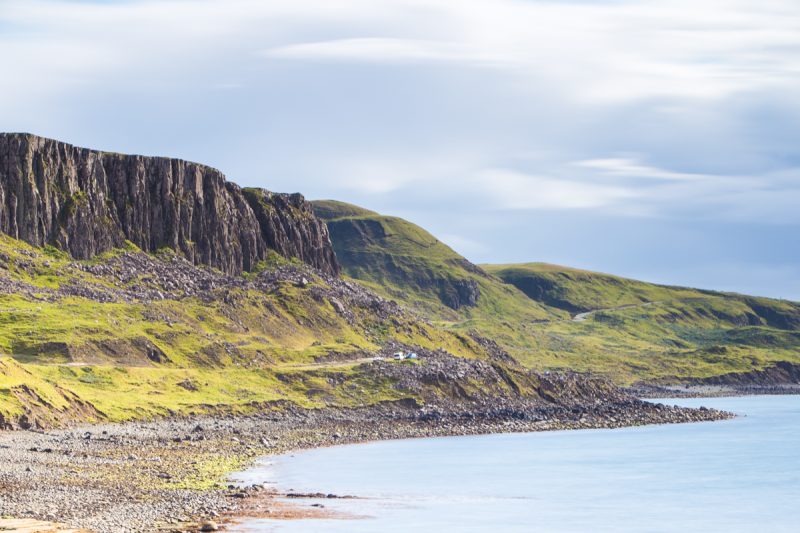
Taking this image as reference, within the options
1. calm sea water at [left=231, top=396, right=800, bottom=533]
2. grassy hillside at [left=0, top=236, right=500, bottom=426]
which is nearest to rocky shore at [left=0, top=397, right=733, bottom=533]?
calm sea water at [left=231, top=396, right=800, bottom=533]

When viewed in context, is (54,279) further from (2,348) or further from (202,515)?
(202,515)

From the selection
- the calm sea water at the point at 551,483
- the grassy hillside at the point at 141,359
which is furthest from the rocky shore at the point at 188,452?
the grassy hillside at the point at 141,359

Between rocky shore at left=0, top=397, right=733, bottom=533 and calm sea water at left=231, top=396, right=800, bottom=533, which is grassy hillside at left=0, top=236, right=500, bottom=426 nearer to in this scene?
rocky shore at left=0, top=397, right=733, bottom=533

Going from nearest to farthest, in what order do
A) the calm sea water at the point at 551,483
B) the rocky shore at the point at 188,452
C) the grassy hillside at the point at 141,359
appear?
the rocky shore at the point at 188,452 → the calm sea water at the point at 551,483 → the grassy hillside at the point at 141,359

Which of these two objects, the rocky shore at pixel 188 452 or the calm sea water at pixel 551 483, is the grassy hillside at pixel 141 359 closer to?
the rocky shore at pixel 188 452

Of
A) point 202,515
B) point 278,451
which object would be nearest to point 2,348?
point 278,451

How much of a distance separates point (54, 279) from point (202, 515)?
5943 inches

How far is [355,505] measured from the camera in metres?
71.2

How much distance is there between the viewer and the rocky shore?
55.1 meters

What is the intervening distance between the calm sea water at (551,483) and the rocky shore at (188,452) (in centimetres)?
468

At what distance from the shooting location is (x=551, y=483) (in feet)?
307

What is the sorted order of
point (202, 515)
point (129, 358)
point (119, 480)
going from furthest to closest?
1. point (129, 358)
2. point (119, 480)
3. point (202, 515)

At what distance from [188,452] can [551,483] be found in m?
33.9

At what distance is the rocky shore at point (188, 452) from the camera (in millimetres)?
55062
